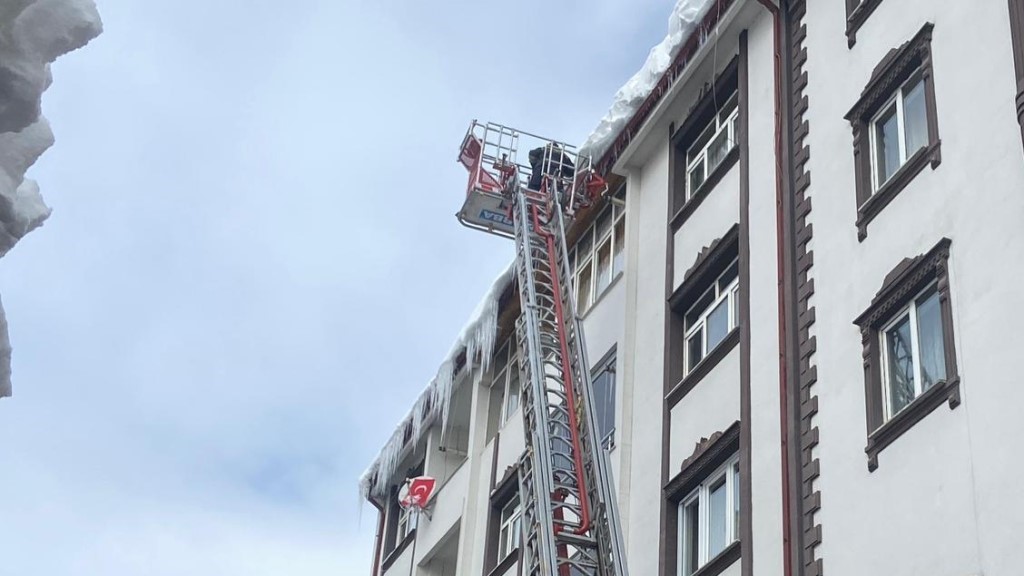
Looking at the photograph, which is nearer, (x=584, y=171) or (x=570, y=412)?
(x=570, y=412)

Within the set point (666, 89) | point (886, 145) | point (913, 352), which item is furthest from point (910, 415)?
point (666, 89)

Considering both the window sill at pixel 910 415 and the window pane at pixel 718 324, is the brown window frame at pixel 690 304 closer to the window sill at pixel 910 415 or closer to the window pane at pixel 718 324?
the window pane at pixel 718 324

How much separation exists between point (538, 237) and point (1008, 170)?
9.68 m

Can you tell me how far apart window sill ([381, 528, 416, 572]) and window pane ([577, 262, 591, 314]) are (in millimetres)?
7521

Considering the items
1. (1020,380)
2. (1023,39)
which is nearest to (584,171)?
(1023,39)

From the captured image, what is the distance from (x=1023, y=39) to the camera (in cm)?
1202

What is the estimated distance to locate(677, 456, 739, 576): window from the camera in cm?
1487

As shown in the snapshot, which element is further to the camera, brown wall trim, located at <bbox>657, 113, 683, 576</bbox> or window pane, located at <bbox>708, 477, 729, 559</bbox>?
brown wall trim, located at <bbox>657, 113, 683, 576</bbox>

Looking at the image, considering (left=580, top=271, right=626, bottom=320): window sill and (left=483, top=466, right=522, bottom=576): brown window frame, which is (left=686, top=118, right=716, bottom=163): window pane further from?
(left=483, top=466, right=522, bottom=576): brown window frame

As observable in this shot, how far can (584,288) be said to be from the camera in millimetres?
22422

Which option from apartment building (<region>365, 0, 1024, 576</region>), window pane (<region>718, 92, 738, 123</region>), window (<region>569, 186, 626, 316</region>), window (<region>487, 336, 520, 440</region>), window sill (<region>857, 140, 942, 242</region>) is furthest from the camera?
window (<region>487, 336, 520, 440</region>)

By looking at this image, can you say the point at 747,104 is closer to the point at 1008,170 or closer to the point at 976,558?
the point at 1008,170

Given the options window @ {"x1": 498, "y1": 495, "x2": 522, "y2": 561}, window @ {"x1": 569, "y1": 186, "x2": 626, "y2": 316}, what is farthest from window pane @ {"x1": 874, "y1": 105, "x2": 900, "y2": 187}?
window @ {"x1": 498, "y1": 495, "x2": 522, "y2": 561}

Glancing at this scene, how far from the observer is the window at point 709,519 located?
1487 centimetres
